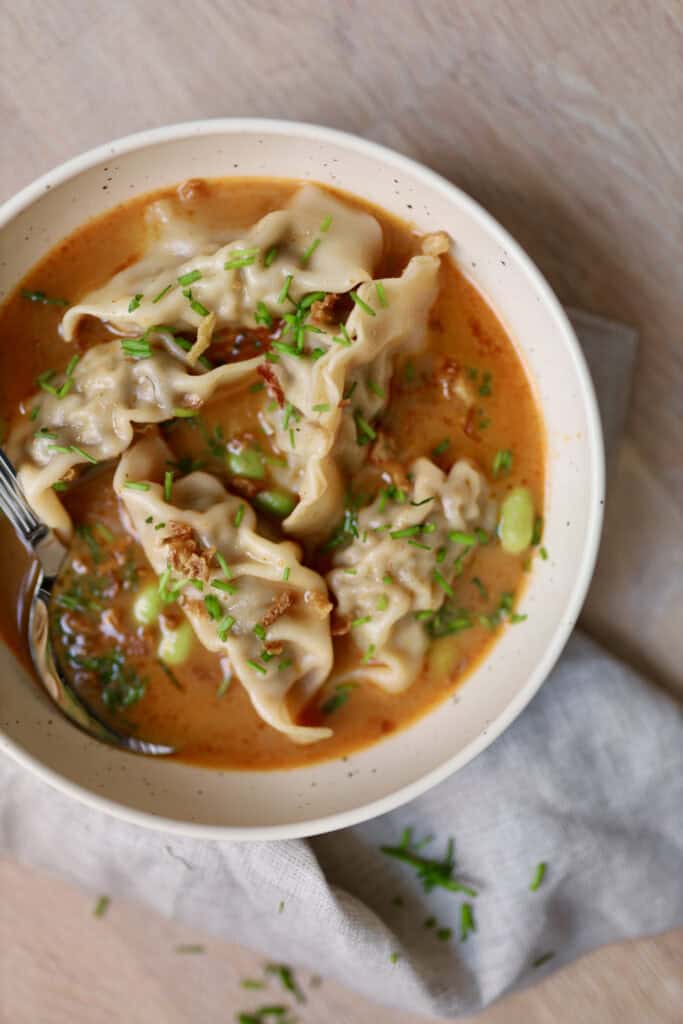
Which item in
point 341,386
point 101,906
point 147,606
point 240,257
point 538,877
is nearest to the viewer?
point 240,257

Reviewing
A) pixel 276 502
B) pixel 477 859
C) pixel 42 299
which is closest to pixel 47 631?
pixel 276 502

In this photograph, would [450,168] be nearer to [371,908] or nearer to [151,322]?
[151,322]

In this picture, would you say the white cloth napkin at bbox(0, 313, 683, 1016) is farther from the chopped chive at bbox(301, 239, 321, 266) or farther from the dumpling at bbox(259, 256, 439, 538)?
the chopped chive at bbox(301, 239, 321, 266)

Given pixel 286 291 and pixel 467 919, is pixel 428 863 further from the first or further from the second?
pixel 286 291

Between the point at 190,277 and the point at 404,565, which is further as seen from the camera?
the point at 404,565

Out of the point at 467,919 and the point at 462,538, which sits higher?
the point at 462,538

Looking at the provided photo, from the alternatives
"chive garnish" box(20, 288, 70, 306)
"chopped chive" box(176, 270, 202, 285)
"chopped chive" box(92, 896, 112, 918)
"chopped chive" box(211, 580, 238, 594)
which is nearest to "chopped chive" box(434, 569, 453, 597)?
"chopped chive" box(211, 580, 238, 594)

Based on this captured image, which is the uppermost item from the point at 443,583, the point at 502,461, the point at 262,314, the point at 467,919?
the point at 262,314
